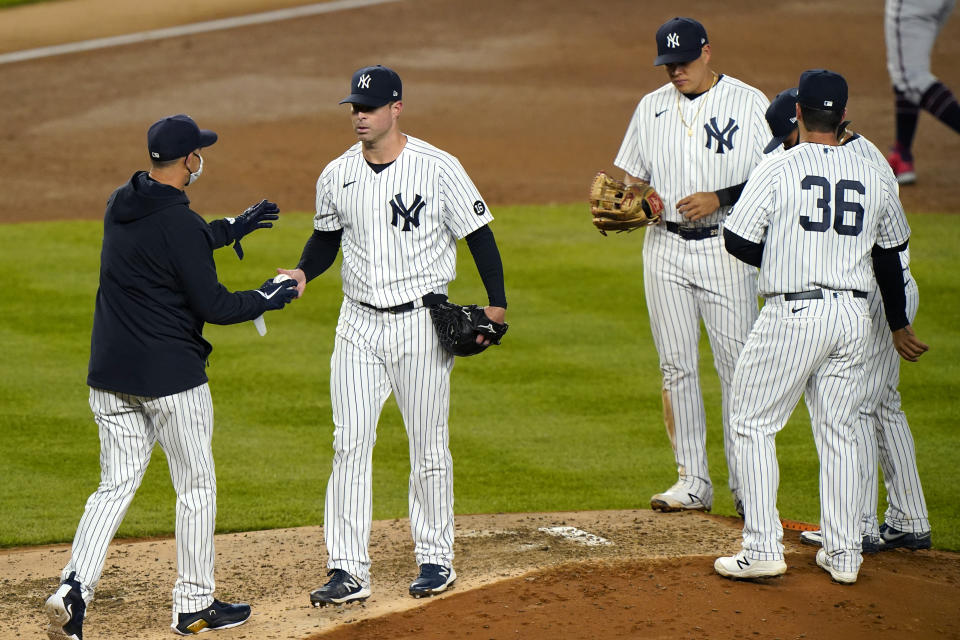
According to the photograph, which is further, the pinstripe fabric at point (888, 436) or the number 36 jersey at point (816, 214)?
the pinstripe fabric at point (888, 436)

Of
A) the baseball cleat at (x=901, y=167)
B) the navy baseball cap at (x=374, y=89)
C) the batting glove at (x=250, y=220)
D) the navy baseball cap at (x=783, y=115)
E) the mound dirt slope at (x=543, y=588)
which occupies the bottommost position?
the mound dirt slope at (x=543, y=588)

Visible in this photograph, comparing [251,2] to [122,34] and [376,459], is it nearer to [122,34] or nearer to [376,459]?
[122,34]

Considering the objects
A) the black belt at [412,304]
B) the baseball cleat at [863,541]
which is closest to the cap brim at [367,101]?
the black belt at [412,304]

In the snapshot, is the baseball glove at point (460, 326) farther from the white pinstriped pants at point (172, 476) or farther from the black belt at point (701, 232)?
the black belt at point (701, 232)

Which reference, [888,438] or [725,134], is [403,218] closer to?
[725,134]

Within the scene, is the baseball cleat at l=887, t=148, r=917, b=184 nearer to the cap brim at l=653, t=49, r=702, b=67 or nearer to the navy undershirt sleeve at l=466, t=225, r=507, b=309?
the cap brim at l=653, t=49, r=702, b=67

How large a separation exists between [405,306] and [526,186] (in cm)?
893

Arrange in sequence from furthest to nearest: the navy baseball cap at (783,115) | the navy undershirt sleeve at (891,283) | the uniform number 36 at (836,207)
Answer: the navy baseball cap at (783,115), the navy undershirt sleeve at (891,283), the uniform number 36 at (836,207)

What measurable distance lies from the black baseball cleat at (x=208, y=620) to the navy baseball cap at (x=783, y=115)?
2883 millimetres

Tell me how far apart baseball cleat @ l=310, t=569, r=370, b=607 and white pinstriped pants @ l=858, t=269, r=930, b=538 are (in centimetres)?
204

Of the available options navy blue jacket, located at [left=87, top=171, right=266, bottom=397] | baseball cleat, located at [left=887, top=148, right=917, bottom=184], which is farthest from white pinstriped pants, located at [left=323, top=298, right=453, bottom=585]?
baseball cleat, located at [left=887, top=148, right=917, bottom=184]

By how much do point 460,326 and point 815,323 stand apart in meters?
1.29

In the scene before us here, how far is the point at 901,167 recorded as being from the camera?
1327 centimetres

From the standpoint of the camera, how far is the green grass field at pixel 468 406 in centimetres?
671
